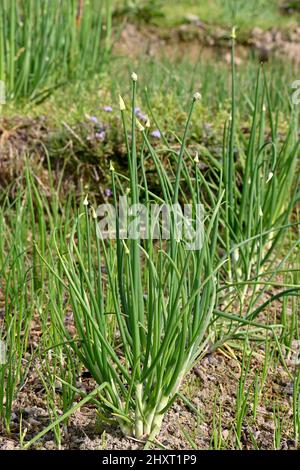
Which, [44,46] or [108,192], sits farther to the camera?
[44,46]

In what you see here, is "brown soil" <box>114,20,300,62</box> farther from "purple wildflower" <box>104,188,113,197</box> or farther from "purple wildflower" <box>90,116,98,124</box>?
"purple wildflower" <box>104,188,113,197</box>

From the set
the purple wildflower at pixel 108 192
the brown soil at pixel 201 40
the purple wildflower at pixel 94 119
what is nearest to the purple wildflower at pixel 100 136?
the purple wildflower at pixel 94 119

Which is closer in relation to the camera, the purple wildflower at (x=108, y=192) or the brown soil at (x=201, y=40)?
the purple wildflower at (x=108, y=192)

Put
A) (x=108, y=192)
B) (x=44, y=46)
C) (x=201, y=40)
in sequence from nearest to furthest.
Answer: (x=108, y=192), (x=44, y=46), (x=201, y=40)

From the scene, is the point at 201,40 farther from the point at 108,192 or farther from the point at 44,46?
the point at 108,192

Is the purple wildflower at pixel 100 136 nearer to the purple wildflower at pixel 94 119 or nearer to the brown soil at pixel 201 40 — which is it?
the purple wildflower at pixel 94 119

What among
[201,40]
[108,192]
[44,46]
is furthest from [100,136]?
[201,40]

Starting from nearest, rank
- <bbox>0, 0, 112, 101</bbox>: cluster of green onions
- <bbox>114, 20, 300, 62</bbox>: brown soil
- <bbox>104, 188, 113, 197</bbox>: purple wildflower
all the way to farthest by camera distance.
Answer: <bbox>104, 188, 113, 197</bbox>: purple wildflower
<bbox>0, 0, 112, 101</bbox>: cluster of green onions
<bbox>114, 20, 300, 62</bbox>: brown soil

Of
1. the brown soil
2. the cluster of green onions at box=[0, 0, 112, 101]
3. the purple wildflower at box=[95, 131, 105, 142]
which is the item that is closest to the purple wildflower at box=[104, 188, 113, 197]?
the purple wildflower at box=[95, 131, 105, 142]

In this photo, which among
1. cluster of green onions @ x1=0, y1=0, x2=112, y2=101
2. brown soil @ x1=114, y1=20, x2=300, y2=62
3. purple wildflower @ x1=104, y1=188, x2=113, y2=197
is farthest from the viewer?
brown soil @ x1=114, y1=20, x2=300, y2=62

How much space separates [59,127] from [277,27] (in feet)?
11.4

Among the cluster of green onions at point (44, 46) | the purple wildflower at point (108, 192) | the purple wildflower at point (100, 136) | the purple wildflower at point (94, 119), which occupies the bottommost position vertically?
the purple wildflower at point (108, 192)

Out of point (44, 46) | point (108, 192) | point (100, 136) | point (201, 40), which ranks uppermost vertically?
point (201, 40)

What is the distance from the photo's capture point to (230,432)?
7.12 ft
